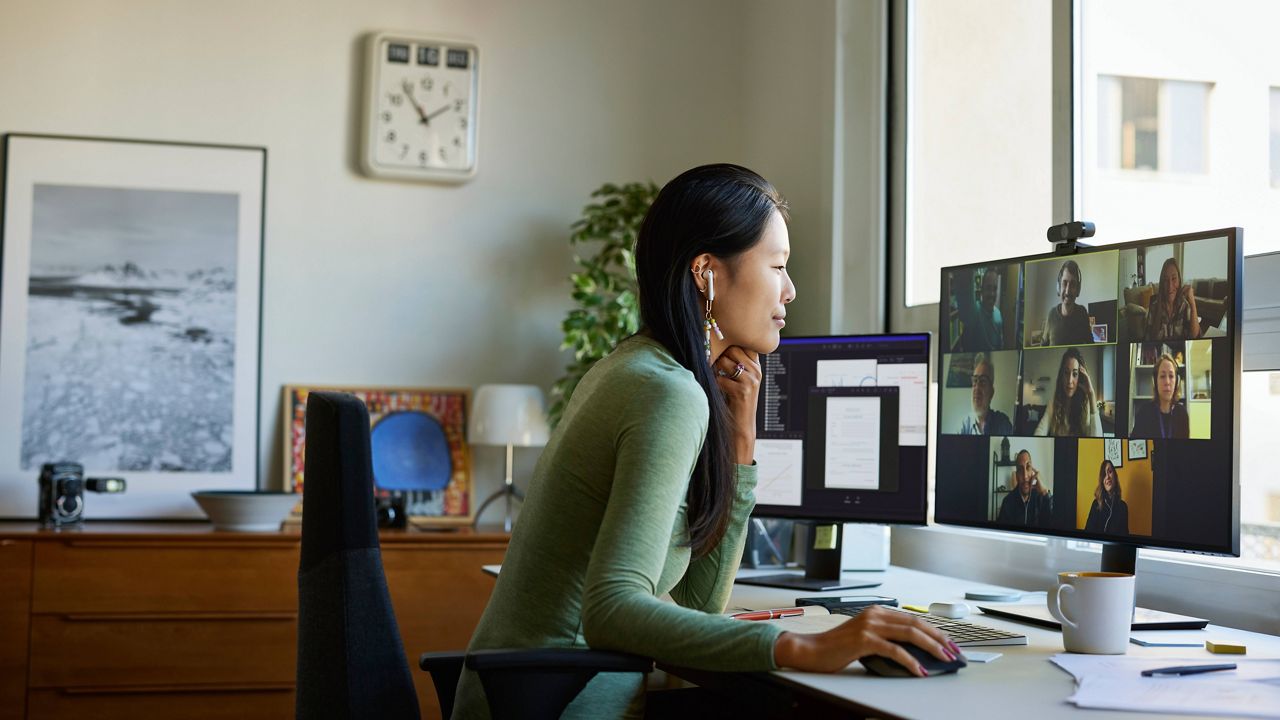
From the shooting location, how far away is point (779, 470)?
232cm

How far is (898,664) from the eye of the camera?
1273 millimetres

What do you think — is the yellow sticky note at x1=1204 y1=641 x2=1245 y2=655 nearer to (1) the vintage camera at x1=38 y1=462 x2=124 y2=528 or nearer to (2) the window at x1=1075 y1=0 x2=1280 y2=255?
(2) the window at x1=1075 y1=0 x2=1280 y2=255

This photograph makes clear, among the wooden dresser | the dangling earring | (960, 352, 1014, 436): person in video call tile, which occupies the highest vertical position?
the dangling earring

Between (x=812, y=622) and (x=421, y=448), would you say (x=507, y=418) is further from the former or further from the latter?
(x=812, y=622)

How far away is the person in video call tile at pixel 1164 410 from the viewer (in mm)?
1623

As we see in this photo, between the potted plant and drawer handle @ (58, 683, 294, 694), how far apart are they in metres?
1.08

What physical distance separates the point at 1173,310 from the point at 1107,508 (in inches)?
12.1

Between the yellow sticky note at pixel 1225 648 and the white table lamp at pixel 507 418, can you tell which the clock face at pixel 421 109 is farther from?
the yellow sticky note at pixel 1225 648

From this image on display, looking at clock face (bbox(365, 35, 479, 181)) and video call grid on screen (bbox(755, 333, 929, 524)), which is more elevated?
clock face (bbox(365, 35, 479, 181))

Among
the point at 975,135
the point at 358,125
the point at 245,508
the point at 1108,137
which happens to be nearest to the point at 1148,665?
the point at 1108,137

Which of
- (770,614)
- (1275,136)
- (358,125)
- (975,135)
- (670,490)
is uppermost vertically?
(358,125)

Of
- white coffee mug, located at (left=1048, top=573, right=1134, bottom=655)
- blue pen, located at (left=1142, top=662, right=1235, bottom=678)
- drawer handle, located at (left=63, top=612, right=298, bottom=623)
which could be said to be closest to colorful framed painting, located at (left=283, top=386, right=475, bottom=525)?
drawer handle, located at (left=63, top=612, right=298, bottom=623)

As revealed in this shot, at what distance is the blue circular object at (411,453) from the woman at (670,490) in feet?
6.33

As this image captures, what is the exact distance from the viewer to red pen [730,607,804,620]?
68.3 inches
